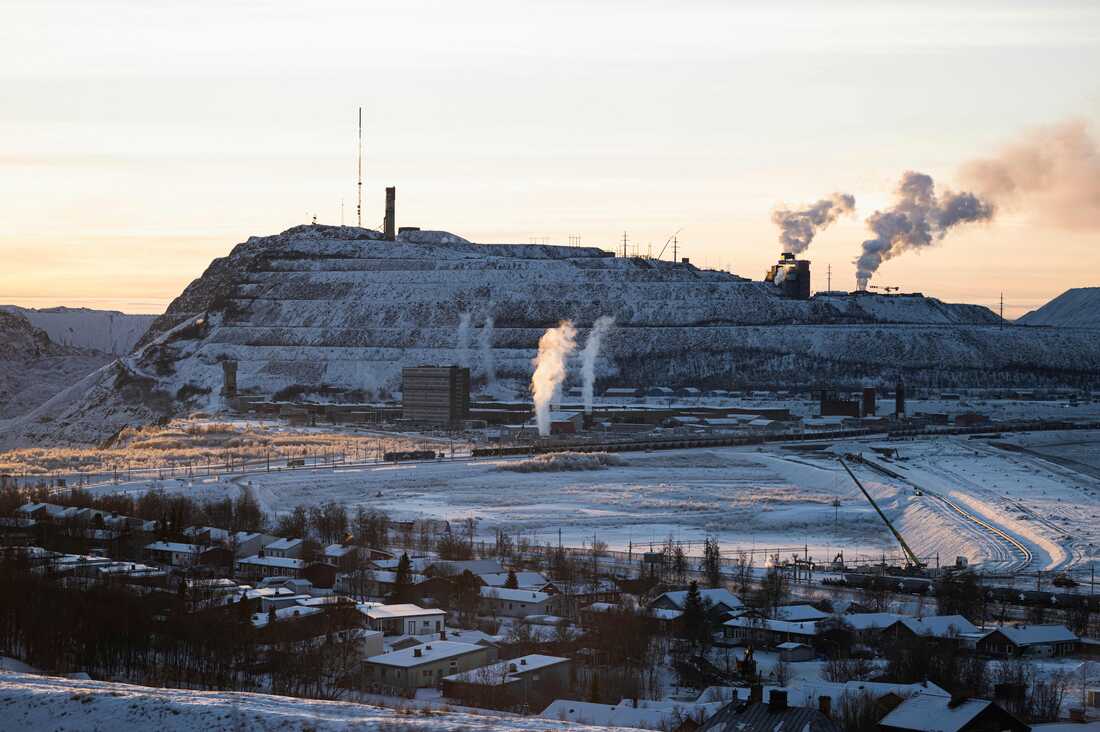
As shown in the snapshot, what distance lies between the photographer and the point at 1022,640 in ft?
105

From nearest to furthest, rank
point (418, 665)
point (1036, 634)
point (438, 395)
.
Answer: point (418, 665) < point (1036, 634) < point (438, 395)

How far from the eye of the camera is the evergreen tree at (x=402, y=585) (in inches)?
1507

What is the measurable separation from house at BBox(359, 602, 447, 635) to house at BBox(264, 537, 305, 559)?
1065 centimetres

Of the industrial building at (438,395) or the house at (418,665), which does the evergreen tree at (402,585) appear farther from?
the industrial building at (438,395)

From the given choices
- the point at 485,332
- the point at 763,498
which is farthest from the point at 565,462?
the point at 485,332

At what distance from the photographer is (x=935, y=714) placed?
23.0 meters

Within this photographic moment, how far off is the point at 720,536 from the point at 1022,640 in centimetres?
2297

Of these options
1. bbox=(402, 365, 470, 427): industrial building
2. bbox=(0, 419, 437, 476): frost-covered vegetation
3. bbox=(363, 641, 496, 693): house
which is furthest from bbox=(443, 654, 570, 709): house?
bbox=(402, 365, 470, 427): industrial building

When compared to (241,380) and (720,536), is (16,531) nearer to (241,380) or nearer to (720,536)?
(720,536)

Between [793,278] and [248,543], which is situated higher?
[793,278]

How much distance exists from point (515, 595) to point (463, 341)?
107m

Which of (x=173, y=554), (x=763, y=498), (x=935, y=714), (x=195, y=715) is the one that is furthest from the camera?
(x=763, y=498)

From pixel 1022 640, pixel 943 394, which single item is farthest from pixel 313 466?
pixel 943 394

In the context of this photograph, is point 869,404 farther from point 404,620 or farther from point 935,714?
point 935,714
